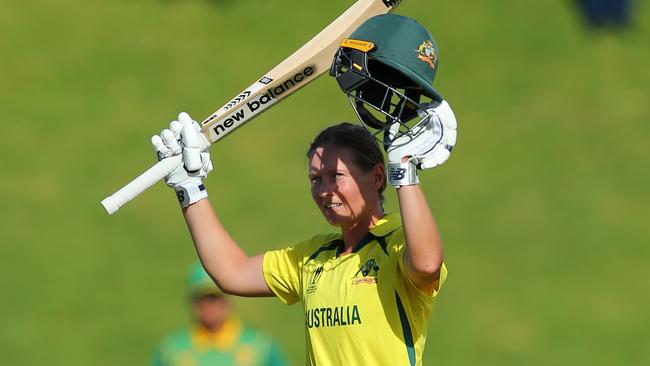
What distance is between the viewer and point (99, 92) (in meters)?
10.2

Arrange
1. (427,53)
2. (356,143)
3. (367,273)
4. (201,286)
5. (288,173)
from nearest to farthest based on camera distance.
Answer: (427,53) → (367,273) → (356,143) → (201,286) → (288,173)

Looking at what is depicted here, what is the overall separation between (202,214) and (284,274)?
0.32 meters

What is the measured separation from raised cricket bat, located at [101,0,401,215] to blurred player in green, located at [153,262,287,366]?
2243mm

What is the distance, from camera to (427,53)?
11.0 ft

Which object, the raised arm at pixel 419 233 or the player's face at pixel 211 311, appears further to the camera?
the player's face at pixel 211 311

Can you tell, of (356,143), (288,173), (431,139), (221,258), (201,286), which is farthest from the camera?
(288,173)

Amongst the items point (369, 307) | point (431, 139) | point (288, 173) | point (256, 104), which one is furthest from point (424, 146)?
point (288, 173)

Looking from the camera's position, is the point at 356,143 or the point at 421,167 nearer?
the point at 421,167

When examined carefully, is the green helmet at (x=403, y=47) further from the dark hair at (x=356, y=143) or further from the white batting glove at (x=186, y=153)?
the white batting glove at (x=186, y=153)

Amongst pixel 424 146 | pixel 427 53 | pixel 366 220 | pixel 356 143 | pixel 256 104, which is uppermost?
pixel 256 104

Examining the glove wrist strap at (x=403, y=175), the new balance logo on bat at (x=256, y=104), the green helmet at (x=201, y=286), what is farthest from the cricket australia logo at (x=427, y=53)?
the green helmet at (x=201, y=286)

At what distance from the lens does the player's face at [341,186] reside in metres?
3.56

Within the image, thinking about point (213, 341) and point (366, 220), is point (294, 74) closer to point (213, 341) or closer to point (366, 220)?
point (366, 220)

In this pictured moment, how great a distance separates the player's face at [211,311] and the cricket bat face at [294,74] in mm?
2283
